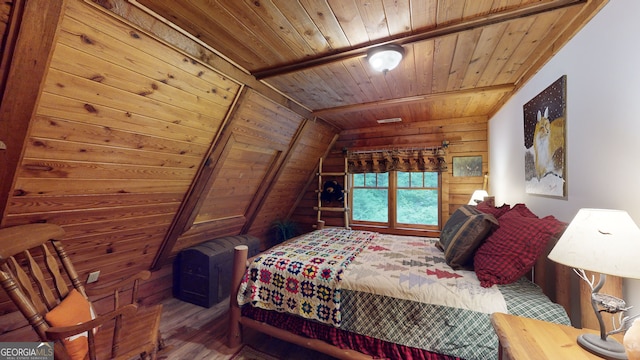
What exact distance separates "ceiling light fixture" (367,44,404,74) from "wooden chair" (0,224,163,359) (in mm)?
2141

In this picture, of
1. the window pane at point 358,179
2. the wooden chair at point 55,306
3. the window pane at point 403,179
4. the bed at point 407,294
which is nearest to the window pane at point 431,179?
the window pane at point 403,179

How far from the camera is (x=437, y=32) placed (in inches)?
63.6

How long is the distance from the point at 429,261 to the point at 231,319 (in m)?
1.69

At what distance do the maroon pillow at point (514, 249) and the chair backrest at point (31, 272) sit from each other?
2339 mm

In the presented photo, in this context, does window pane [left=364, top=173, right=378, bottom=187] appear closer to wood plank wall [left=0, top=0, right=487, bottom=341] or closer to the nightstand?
wood plank wall [left=0, top=0, right=487, bottom=341]

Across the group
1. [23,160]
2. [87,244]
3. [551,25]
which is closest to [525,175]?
[551,25]

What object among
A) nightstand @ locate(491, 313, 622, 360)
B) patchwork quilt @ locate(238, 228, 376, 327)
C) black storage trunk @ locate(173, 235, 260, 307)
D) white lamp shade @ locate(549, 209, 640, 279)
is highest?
white lamp shade @ locate(549, 209, 640, 279)

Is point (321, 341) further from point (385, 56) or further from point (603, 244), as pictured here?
point (385, 56)

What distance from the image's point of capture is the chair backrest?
44.4 inches

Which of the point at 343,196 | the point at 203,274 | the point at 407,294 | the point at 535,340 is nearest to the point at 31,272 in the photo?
the point at 203,274

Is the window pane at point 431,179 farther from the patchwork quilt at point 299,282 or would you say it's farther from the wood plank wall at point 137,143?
the patchwork quilt at point 299,282

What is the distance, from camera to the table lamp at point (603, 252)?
2.70 ft

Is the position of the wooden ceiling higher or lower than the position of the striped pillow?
higher
